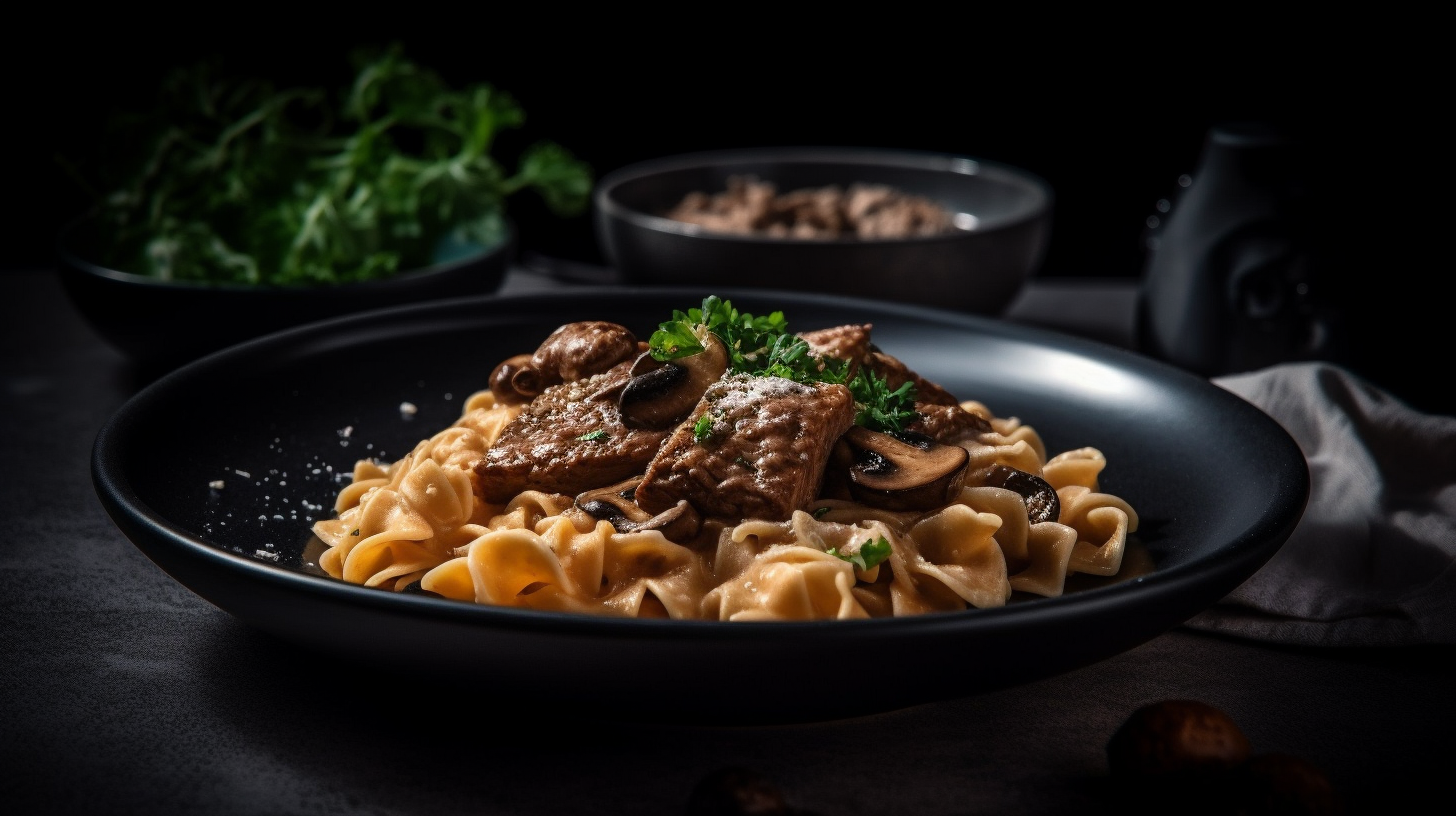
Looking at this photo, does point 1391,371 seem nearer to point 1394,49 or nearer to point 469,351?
point 469,351

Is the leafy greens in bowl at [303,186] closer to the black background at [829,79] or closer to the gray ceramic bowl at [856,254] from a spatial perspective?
the gray ceramic bowl at [856,254]

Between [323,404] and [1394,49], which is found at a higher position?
[1394,49]

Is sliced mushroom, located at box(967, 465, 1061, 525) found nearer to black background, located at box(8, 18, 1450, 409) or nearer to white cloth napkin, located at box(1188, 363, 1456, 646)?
white cloth napkin, located at box(1188, 363, 1456, 646)

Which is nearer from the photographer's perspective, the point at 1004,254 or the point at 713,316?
the point at 713,316

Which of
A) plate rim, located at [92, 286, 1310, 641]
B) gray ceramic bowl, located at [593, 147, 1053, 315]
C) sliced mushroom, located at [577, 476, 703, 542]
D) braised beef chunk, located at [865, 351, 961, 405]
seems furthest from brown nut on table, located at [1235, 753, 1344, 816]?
gray ceramic bowl, located at [593, 147, 1053, 315]

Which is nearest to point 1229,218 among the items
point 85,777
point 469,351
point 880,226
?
point 880,226

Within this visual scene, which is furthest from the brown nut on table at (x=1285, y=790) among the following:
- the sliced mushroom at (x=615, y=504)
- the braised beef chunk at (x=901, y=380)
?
the braised beef chunk at (x=901, y=380)

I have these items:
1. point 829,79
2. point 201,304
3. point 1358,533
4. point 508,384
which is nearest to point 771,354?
point 508,384
